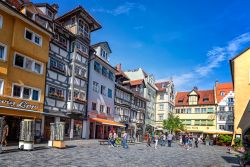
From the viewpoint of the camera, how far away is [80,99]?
116ft

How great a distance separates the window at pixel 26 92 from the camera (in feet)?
82.5

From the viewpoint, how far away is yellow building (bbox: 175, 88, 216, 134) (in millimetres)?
75188

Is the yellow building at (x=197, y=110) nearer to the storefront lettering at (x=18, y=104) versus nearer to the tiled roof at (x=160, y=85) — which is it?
the tiled roof at (x=160, y=85)

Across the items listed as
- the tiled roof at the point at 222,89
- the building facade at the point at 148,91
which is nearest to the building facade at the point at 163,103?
the building facade at the point at 148,91

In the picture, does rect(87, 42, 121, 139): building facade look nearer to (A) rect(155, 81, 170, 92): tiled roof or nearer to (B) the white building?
(B) the white building

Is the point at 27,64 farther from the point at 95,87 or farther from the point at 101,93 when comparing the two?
Answer: the point at 101,93

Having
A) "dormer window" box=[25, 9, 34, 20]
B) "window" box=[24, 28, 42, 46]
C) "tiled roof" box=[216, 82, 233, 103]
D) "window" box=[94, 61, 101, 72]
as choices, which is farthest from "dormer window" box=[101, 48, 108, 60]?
"tiled roof" box=[216, 82, 233, 103]

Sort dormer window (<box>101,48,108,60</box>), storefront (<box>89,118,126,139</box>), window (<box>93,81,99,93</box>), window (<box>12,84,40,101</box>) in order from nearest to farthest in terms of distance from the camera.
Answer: window (<box>12,84,40,101</box>) → storefront (<box>89,118,126,139</box>) → window (<box>93,81,99,93</box>) → dormer window (<box>101,48,108,60</box>)

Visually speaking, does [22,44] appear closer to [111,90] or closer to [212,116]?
[111,90]

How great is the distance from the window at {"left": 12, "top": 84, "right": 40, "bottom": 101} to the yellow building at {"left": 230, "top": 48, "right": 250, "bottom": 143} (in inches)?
967

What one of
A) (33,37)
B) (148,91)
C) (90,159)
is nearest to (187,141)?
(90,159)

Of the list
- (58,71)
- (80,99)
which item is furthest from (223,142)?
(58,71)

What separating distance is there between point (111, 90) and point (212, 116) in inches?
1537

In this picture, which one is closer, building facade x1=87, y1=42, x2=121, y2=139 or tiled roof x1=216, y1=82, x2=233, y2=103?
building facade x1=87, y1=42, x2=121, y2=139
